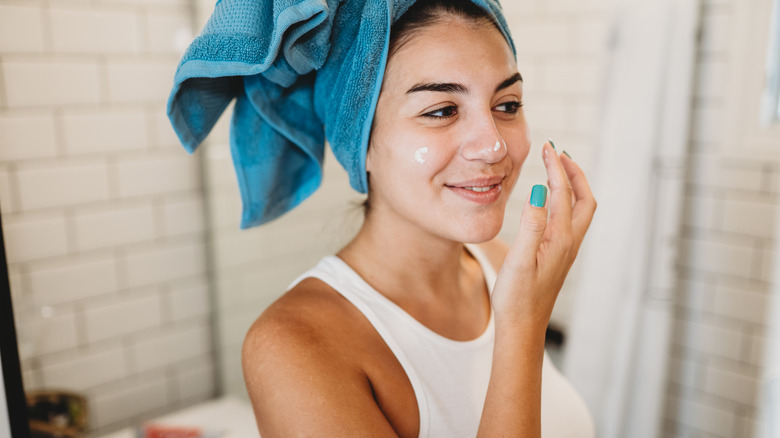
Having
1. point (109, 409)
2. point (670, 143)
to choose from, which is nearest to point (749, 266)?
point (670, 143)

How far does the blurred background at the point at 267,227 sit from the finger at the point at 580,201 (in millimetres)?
591

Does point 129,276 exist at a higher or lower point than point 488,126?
lower

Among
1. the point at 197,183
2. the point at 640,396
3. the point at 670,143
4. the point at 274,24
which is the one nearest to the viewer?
the point at 274,24

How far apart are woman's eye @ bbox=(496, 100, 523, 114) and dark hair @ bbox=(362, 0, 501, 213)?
0.13 meters

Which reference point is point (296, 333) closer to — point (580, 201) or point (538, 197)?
point (538, 197)

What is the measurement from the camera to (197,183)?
173 centimetres

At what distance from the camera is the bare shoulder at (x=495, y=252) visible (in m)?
1.26

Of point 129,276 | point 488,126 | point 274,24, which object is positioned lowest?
point 129,276

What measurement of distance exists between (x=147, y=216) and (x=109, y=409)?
541 millimetres

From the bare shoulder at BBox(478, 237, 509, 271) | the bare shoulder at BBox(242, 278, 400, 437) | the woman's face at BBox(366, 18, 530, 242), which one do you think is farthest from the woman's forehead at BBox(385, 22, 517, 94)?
the bare shoulder at BBox(478, 237, 509, 271)

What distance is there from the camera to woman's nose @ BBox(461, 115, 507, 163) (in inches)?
33.2

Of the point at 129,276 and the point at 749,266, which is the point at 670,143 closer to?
the point at 749,266

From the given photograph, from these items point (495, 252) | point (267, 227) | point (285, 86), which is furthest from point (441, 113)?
point (267, 227)

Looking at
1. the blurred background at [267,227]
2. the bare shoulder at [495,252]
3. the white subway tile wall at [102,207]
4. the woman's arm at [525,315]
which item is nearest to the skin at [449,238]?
the woman's arm at [525,315]
